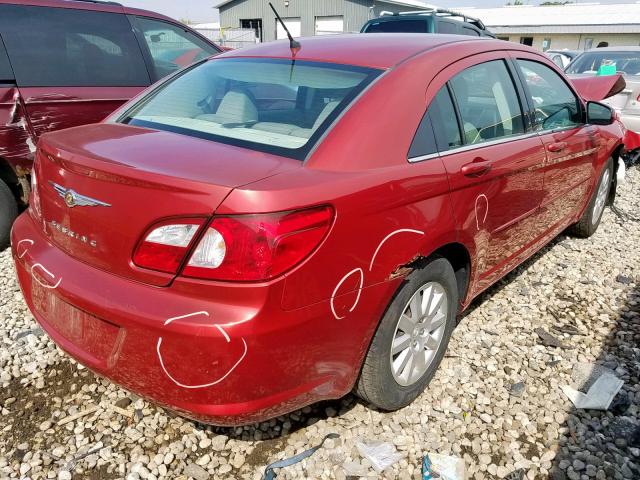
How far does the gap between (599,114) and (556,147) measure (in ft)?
3.03

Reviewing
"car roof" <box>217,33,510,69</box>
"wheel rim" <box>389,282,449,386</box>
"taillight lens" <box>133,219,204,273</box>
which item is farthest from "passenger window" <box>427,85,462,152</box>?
"taillight lens" <box>133,219,204,273</box>

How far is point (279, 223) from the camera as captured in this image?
158 cm

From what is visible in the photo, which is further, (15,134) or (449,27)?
(449,27)

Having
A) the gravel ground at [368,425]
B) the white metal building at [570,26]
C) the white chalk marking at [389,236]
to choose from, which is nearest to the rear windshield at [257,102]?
the white chalk marking at [389,236]

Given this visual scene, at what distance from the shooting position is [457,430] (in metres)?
2.33

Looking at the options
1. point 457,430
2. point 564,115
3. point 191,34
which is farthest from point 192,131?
point 191,34

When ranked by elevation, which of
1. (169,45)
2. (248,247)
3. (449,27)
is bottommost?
(248,247)

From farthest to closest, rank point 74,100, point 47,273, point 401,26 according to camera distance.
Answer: point 401,26, point 74,100, point 47,273

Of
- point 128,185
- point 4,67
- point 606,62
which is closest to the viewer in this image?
point 128,185

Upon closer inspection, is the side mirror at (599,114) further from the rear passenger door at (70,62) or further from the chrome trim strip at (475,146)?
the rear passenger door at (70,62)

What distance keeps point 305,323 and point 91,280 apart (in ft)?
2.57

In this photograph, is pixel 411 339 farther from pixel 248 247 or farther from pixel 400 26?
pixel 400 26

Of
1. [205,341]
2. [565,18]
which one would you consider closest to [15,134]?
[205,341]

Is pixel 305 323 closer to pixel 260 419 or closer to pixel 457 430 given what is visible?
pixel 260 419
